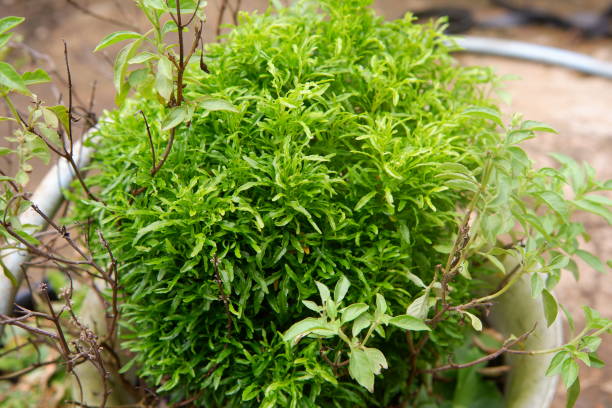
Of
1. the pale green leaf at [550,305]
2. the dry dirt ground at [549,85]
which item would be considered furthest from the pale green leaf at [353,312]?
the dry dirt ground at [549,85]

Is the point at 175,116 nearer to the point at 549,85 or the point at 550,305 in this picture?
the point at 550,305

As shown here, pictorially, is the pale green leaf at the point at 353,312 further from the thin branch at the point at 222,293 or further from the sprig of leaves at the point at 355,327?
the thin branch at the point at 222,293

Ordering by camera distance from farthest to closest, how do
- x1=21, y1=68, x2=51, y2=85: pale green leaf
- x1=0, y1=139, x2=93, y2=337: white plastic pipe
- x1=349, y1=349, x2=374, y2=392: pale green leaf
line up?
1. x1=0, y1=139, x2=93, y2=337: white plastic pipe
2. x1=21, y1=68, x2=51, y2=85: pale green leaf
3. x1=349, y1=349, x2=374, y2=392: pale green leaf

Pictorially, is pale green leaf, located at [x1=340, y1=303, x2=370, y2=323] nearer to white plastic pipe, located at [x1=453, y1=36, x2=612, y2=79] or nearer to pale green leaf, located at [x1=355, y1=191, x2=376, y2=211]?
pale green leaf, located at [x1=355, y1=191, x2=376, y2=211]

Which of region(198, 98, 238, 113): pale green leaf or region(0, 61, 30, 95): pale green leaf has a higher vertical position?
region(0, 61, 30, 95): pale green leaf

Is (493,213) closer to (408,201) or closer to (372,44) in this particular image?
(408,201)

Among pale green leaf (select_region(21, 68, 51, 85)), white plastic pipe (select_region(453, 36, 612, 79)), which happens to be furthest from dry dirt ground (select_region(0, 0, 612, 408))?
pale green leaf (select_region(21, 68, 51, 85))
